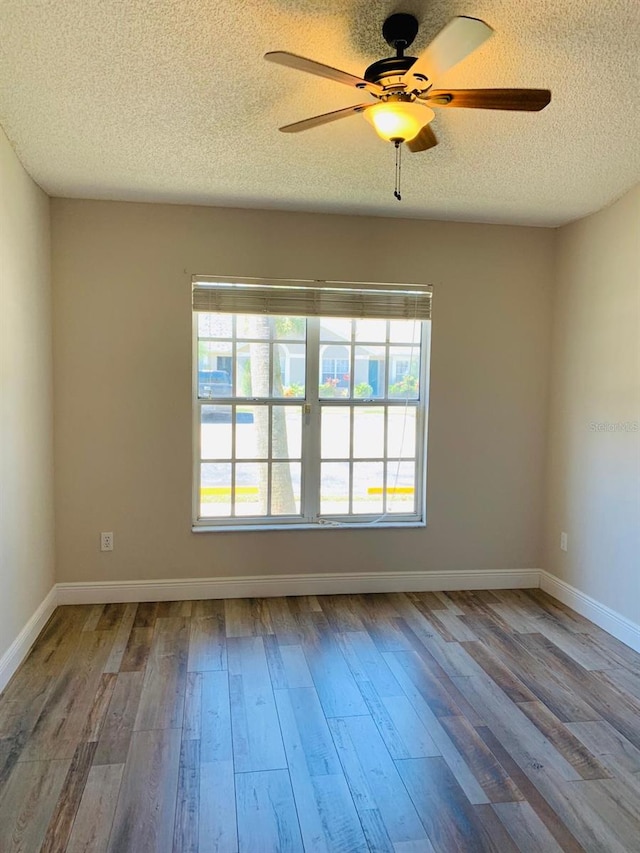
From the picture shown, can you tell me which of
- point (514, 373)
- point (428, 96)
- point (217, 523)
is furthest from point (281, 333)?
point (428, 96)

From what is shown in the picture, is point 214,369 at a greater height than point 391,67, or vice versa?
point 391,67

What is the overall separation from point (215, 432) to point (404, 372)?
4.31 feet

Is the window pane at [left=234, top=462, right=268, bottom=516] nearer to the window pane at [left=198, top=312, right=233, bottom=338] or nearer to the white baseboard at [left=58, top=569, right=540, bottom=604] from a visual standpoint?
the white baseboard at [left=58, top=569, right=540, bottom=604]

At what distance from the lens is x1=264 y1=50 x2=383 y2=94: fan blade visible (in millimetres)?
1592

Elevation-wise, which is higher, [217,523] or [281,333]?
[281,333]

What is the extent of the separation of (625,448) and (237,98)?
2.64 meters

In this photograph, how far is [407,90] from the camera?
1.85m

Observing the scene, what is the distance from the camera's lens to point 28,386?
121 inches

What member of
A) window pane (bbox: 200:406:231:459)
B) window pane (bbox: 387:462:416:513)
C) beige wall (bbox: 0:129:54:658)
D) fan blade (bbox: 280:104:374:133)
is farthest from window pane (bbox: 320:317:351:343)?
fan blade (bbox: 280:104:374:133)

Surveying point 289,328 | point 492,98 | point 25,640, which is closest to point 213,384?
point 289,328

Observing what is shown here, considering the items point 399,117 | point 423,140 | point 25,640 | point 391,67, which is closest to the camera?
point 391,67

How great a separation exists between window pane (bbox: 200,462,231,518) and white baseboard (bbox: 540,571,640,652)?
7.18 feet

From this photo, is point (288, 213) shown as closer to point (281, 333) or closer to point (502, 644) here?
point (281, 333)

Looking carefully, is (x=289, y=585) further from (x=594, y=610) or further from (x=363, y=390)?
(x=594, y=610)
